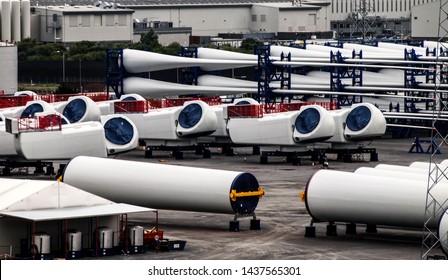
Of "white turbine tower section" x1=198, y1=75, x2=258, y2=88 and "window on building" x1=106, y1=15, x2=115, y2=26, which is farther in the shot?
"window on building" x1=106, y1=15, x2=115, y2=26

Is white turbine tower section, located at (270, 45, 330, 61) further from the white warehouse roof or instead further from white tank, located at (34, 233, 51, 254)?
white tank, located at (34, 233, 51, 254)

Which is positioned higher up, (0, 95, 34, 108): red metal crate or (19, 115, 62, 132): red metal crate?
(0, 95, 34, 108): red metal crate

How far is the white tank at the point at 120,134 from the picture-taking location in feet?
280

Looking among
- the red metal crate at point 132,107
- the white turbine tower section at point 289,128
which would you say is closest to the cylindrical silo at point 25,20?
the red metal crate at point 132,107

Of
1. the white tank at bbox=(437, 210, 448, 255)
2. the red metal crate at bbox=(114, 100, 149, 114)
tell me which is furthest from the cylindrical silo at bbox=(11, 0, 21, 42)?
the white tank at bbox=(437, 210, 448, 255)

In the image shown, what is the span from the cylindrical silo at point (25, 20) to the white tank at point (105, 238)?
4758 inches

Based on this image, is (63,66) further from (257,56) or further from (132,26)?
(257,56)

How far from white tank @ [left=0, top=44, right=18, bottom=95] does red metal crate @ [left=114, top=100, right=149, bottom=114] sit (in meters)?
37.5

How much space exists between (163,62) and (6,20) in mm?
53803

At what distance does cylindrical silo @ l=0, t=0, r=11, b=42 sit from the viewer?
170 meters

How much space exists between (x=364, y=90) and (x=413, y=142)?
8.36 metres

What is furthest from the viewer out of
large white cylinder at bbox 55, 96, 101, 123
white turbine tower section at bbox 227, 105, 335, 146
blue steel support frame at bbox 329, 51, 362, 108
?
blue steel support frame at bbox 329, 51, 362, 108

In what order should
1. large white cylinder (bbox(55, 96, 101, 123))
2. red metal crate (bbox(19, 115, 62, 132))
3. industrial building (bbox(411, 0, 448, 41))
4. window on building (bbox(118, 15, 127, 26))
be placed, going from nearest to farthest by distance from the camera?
red metal crate (bbox(19, 115, 62, 132))
large white cylinder (bbox(55, 96, 101, 123))
industrial building (bbox(411, 0, 448, 41))
window on building (bbox(118, 15, 127, 26))

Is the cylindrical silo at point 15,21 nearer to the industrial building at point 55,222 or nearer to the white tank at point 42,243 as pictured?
the industrial building at point 55,222
